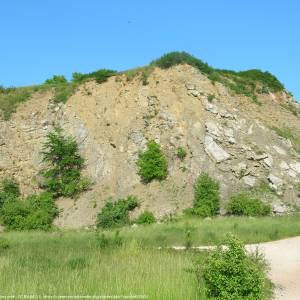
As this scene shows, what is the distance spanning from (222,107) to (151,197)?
891cm

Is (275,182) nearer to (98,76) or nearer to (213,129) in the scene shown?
(213,129)

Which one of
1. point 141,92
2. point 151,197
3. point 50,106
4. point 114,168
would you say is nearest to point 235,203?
point 151,197

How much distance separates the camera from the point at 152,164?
3194 cm

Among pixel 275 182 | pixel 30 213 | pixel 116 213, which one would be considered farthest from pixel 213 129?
pixel 30 213

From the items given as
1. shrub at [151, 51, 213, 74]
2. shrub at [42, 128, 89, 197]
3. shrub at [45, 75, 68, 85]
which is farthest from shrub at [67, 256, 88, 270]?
shrub at [45, 75, 68, 85]

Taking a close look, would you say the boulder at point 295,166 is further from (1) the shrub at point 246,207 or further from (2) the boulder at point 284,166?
(1) the shrub at point 246,207

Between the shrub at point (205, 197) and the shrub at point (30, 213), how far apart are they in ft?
27.7

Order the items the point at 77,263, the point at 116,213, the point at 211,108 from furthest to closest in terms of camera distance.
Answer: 1. the point at 211,108
2. the point at 116,213
3. the point at 77,263

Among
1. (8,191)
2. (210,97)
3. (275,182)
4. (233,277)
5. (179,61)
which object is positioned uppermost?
(179,61)

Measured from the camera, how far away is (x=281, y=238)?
64.2 feet

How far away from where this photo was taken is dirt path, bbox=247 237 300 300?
11.7 meters

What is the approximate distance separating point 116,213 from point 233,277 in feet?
65.2

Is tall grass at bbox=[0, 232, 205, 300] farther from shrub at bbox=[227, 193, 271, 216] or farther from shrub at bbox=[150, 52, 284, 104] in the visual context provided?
shrub at bbox=[150, 52, 284, 104]

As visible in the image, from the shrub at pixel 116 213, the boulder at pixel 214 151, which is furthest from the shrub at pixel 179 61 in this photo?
the shrub at pixel 116 213
